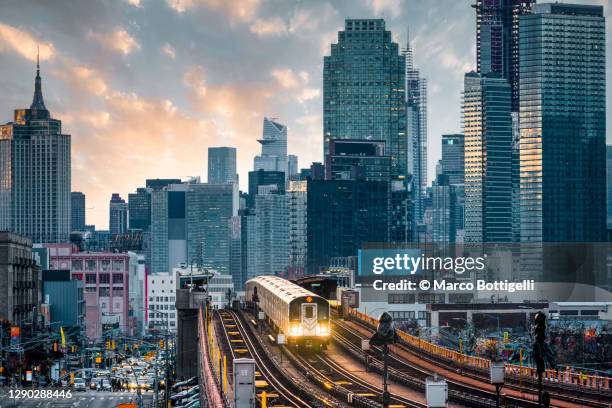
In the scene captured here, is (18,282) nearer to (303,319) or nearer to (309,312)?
(303,319)

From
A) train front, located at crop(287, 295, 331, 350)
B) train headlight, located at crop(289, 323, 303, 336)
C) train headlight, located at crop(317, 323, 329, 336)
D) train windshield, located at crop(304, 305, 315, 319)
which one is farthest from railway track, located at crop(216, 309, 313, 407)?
train headlight, located at crop(317, 323, 329, 336)

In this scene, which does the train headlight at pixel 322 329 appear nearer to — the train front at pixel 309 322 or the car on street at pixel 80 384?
the train front at pixel 309 322

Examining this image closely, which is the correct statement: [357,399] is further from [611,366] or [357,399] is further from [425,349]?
[611,366]

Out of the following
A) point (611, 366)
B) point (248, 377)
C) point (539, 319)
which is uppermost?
point (539, 319)

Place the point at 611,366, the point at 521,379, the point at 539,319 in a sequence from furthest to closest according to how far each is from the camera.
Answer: the point at 611,366
the point at 521,379
the point at 539,319

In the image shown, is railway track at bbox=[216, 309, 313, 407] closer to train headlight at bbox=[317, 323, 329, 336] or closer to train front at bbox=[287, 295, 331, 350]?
train front at bbox=[287, 295, 331, 350]

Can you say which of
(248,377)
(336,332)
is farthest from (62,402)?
(248,377)
